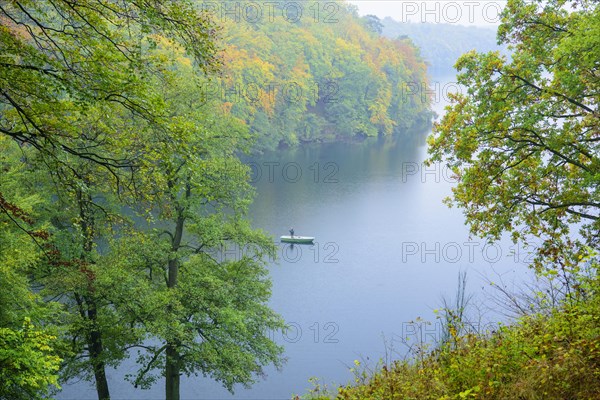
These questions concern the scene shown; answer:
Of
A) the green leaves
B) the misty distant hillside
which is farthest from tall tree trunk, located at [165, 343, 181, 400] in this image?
the misty distant hillside

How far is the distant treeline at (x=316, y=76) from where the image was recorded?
162 ft

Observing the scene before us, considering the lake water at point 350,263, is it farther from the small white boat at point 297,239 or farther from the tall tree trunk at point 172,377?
the tall tree trunk at point 172,377

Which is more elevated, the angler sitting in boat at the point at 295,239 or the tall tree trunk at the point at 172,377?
the angler sitting in boat at the point at 295,239

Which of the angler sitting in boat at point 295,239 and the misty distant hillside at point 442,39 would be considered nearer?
the angler sitting in boat at point 295,239

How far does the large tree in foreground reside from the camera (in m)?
9.34

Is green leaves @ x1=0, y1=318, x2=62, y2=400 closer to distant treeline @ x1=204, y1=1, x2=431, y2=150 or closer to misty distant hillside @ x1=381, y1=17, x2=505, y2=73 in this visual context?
distant treeline @ x1=204, y1=1, x2=431, y2=150

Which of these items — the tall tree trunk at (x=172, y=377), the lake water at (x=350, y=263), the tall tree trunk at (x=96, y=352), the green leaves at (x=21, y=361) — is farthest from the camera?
the lake water at (x=350, y=263)

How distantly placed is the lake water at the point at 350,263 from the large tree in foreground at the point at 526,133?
296cm

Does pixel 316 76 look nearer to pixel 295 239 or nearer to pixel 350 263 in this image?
pixel 295 239

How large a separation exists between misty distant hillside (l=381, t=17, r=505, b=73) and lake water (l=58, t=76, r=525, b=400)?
329ft

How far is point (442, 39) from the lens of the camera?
479 ft

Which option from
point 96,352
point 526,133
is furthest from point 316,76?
point 526,133

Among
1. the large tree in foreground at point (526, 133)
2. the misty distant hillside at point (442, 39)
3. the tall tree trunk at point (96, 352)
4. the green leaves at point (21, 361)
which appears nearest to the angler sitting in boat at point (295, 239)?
the tall tree trunk at point (96, 352)

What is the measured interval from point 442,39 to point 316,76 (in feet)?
312
